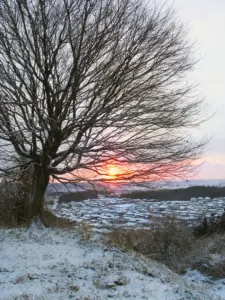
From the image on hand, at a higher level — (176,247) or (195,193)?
(195,193)

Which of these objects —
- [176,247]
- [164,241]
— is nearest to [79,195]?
[164,241]

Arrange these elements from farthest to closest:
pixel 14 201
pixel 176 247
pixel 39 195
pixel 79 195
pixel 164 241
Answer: pixel 79 195 → pixel 14 201 → pixel 39 195 → pixel 164 241 → pixel 176 247

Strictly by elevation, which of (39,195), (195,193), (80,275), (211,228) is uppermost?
(195,193)

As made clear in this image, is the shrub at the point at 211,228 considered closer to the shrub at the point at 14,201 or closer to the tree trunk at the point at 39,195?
the tree trunk at the point at 39,195

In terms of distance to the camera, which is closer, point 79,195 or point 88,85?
point 88,85

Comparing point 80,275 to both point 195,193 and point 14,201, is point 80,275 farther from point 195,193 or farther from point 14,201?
point 195,193

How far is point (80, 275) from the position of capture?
223 inches

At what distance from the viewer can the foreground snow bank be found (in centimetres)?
Answer: 498

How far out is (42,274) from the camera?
554cm

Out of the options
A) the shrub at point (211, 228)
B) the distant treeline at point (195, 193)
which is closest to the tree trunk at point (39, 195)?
the shrub at point (211, 228)

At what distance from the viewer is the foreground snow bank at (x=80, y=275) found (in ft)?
16.3

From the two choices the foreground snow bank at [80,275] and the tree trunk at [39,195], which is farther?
the tree trunk at [39,195]

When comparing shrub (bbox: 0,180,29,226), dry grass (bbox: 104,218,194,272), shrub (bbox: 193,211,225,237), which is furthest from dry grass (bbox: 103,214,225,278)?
shrub (bbox: 0,180,29,226)

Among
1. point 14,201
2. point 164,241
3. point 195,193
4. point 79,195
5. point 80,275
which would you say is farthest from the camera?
point 195,193
